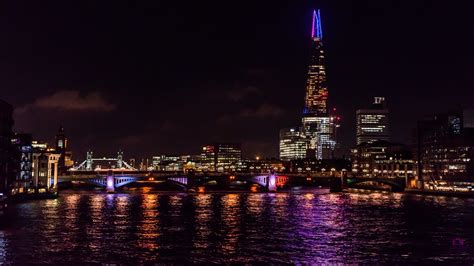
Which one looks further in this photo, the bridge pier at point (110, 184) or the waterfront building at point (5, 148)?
the bridge pier at point (110, 184)

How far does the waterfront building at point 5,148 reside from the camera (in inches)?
4635

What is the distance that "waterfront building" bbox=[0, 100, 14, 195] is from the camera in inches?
4635

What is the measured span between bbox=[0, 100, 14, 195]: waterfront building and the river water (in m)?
25.2

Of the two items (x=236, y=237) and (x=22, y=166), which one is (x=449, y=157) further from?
(x=236, y=237)

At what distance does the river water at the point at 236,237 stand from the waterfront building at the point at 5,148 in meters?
25.2

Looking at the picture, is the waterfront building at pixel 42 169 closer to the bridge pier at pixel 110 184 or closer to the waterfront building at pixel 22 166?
the waterfront building at pixel 22 166

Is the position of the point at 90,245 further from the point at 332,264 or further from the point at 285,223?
the point at 285,223

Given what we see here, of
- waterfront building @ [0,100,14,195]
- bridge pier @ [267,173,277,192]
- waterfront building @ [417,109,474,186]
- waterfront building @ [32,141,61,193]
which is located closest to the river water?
waterfront building @ [0,100,14,195]

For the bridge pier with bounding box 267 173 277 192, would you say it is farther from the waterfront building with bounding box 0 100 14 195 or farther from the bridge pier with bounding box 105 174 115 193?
the waterfront building with bounding box 0 100 14 195

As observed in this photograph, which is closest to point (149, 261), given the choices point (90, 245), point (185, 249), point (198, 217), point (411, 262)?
point (185, 249)

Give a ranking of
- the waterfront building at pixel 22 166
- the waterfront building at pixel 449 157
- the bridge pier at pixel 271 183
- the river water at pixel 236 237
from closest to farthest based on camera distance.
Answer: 1. the river water at pixel 236 237
2. the waterfront building at pixel 22 166
3. the waterfront building at pixel 449 157
4. the bridge pier at pixel 271 183

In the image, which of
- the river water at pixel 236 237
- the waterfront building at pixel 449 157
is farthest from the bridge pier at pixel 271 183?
the river water at pixel 236 237

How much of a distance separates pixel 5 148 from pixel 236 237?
75.1m

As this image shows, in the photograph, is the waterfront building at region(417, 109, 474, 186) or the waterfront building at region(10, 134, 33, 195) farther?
the waterfront building at region(417, 109, 474, 186)
